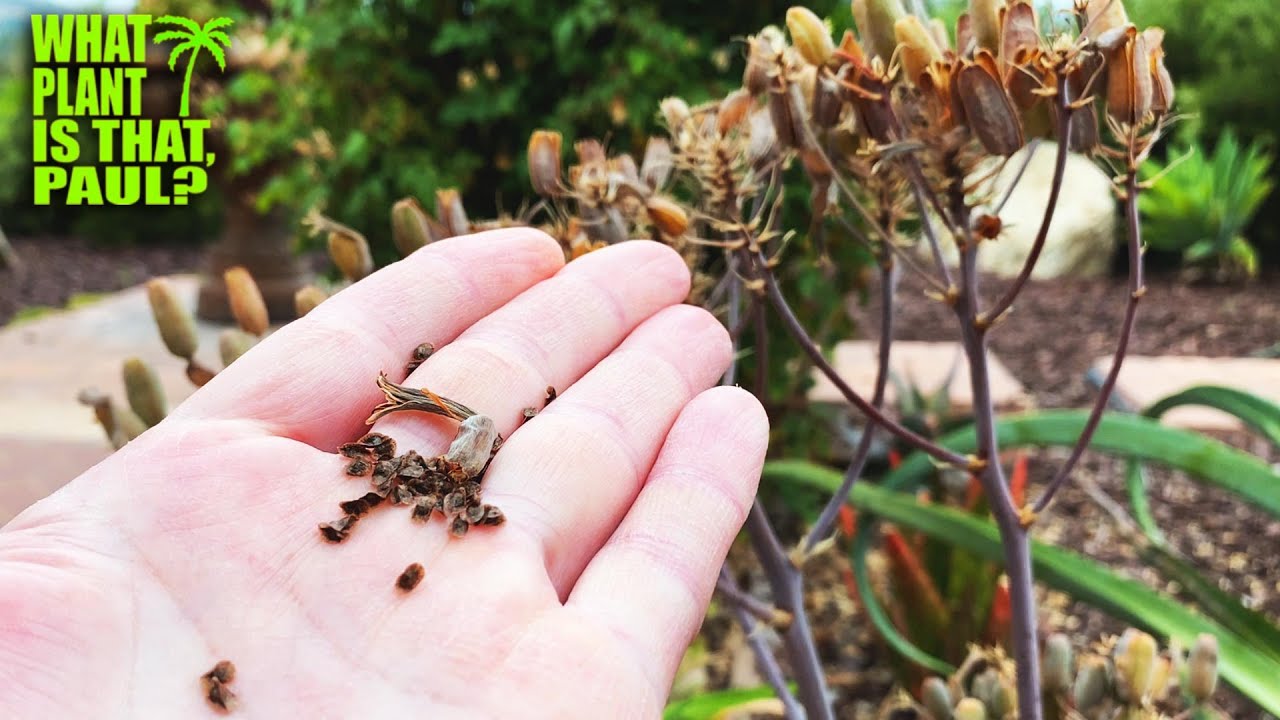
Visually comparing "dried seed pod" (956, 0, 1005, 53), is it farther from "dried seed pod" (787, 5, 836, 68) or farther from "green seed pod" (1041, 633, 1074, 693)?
"green seed pod" (1041, 633, 1074, 693)

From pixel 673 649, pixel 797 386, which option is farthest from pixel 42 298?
pixel 673 649

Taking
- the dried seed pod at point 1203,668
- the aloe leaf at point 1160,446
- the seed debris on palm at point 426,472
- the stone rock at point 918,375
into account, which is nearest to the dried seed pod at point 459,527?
the seed debris on palm at point 426,472

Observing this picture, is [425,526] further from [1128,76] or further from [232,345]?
[1128,76]

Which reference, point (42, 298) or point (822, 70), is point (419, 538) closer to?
point (822, 70)

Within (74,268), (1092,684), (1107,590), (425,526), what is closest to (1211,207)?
(1107,590)

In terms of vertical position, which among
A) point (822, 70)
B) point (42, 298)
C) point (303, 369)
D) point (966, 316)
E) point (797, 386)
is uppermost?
point (822, 70)

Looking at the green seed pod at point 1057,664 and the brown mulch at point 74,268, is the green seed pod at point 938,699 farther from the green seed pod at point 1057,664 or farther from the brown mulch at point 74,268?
the brown mulch at point 74,268

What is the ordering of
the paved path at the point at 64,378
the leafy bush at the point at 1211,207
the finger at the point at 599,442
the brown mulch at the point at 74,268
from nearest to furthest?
1. the finger at the point at 599,442
2. the paved path at the point at 64,378
3. the leafy bush at the point at 1211,207
4. the brown mulch at the point at 74,268
